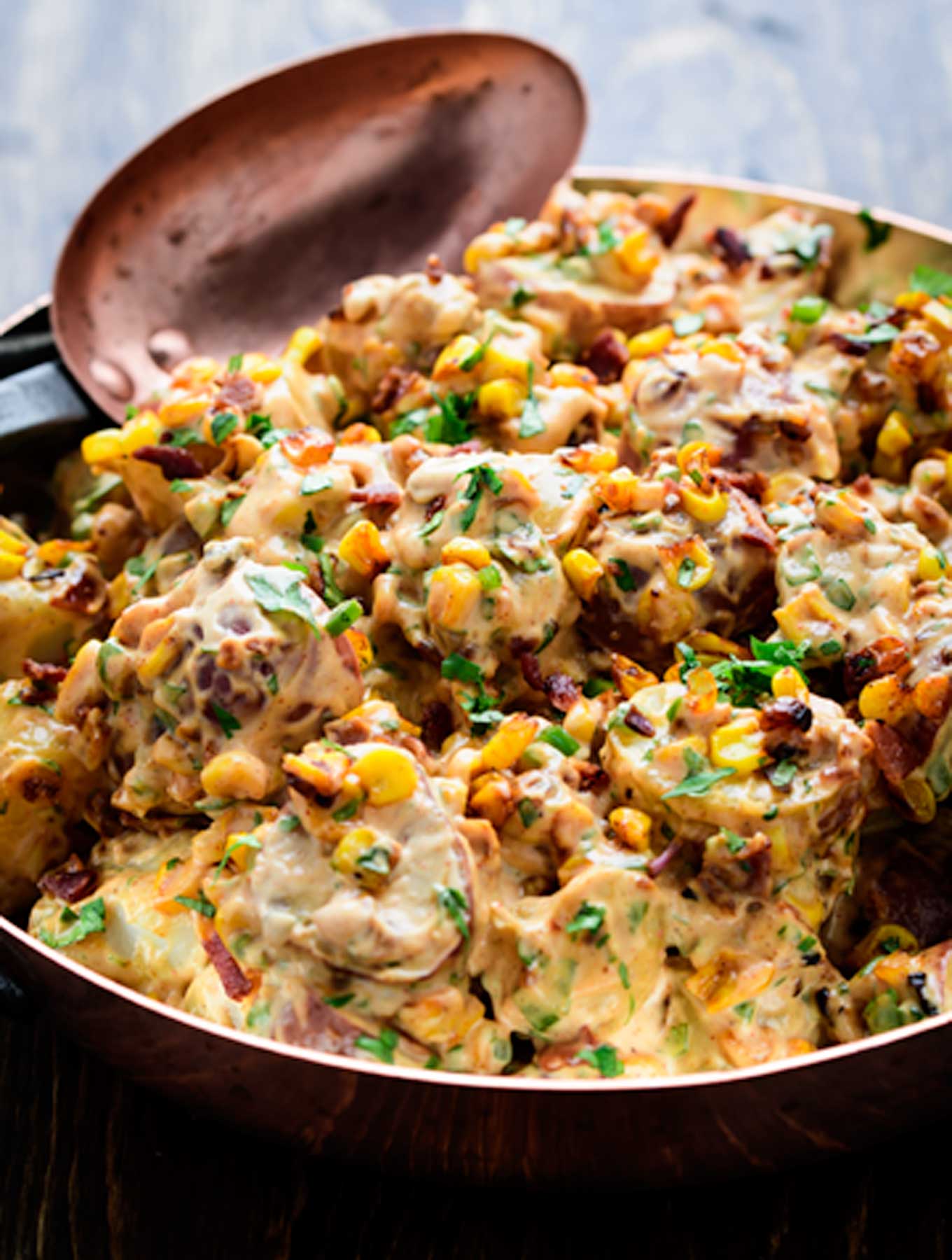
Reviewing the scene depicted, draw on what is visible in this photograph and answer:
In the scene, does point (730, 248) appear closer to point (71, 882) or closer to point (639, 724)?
point (639, 724)

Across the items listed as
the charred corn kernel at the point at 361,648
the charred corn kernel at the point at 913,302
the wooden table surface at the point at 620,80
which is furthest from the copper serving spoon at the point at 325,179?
the charred corn kernel at the point at 361,648

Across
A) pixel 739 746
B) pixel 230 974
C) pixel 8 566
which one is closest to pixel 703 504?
pixel 739 746

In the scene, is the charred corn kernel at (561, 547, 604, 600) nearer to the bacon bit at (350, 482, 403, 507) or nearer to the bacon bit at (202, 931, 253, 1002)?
the bacon bit at (350, 482, 403, 507)

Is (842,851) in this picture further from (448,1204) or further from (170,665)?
(170,665)

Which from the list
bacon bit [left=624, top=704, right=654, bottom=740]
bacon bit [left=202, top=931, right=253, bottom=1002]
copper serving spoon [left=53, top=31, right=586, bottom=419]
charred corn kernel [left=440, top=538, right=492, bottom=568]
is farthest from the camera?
copper serving spoon [left=53, top=31, right=586, bottom=419]

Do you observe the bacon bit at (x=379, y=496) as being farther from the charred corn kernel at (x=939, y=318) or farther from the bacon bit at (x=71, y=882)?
the charred corn kernel at (x=939, y=318)

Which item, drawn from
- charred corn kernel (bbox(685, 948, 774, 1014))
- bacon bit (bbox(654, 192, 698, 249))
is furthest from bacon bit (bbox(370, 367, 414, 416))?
charred corn kernel (bbox(685, 948, 774, 1014))
